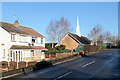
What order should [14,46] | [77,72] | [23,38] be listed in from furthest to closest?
[23,38] → [14,46] → [77,72]

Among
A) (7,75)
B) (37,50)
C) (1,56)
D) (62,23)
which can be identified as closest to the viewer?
(7,75)

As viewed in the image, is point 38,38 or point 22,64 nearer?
point 22,64

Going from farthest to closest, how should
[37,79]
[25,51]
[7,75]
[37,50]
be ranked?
[37,50] → [25,51] → [7,75] → [37,79]

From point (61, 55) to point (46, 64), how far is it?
11.3 m

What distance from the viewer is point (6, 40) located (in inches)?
1101

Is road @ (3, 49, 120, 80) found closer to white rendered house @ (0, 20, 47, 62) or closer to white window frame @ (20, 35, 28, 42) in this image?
white rendered house @ (0, 20, 47, 62)

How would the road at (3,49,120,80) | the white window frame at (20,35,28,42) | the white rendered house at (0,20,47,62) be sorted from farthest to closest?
→ the white window frame at (20,35,28,42), the white rendered house at (0,20,47,62), the road at (3,49,120,80)

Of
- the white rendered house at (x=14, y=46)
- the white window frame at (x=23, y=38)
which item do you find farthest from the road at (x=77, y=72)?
the white window frame at (x=23, y=38)

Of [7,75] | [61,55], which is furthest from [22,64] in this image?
[61,55]

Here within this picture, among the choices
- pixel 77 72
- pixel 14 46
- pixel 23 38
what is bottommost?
pixel 77 72

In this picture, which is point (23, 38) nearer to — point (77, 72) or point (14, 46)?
point (14, 46)

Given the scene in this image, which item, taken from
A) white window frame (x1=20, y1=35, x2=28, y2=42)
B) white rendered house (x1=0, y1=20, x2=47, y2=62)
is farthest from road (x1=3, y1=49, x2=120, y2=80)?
white window frame (x1=20, y1=35, x2=28, y2=42)

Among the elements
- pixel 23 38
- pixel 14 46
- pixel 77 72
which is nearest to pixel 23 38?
pixel 23 38

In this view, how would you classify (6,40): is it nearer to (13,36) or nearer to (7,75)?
(13,36)
